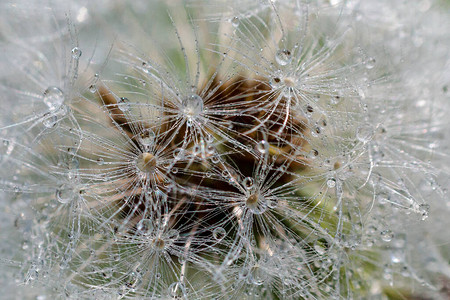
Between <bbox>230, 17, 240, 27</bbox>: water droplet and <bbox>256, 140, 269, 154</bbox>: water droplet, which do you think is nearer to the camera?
<bbox>256, 140, 269, 154</bbox>: water droplet

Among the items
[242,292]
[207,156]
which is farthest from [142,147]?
[242,292]

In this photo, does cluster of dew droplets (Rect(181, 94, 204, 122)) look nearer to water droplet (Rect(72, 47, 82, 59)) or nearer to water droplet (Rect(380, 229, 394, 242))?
water droplet (Rect(72, 47, 82, 59))

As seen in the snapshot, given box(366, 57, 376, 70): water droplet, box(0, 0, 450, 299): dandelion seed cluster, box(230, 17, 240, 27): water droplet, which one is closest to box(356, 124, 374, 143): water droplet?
box(0, 0, 450, 299): dandelion seed cluster

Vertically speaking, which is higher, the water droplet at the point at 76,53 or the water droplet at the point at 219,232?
the water droplet at the point at 76,53

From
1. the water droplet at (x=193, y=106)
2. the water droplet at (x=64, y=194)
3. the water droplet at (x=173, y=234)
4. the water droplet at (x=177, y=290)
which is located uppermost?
the water droplet at (x=193, y=106)

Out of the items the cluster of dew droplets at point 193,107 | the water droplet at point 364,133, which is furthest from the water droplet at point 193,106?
the water droplet at point 364,133

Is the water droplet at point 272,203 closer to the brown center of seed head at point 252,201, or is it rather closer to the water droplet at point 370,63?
the brown center of seed head at point 252,201

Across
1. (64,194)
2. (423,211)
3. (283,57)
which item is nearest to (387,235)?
(423,211)

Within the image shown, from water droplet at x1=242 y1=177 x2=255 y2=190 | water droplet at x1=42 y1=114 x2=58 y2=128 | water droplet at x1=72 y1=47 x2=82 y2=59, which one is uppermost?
water droplet at x1=72 y1=47 x2=82 y2=59
